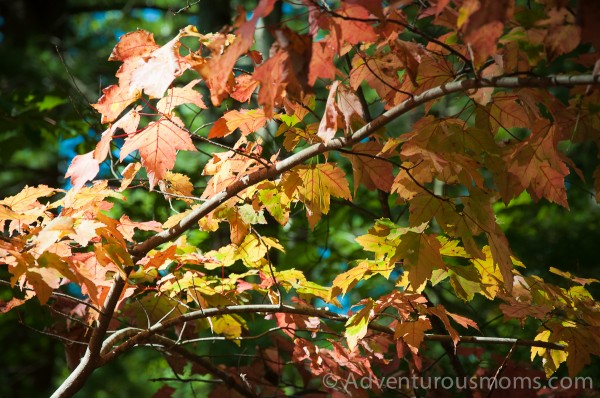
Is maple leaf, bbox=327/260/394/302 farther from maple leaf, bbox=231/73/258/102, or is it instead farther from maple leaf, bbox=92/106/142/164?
maple leaf, bbox=92/106/142/164

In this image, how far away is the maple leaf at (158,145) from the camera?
56.3 inches

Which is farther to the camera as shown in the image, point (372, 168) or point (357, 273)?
point (357, 273)

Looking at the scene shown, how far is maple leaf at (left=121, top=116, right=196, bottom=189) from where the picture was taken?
143cm

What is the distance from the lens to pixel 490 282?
5.82 ft

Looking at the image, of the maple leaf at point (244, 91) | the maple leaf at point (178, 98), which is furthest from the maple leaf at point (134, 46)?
the maple leaf at point (244, 91)

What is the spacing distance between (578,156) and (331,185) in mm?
3496

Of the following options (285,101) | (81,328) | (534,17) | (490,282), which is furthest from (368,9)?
(81,328)

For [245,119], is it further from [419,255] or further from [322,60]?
[419,255]

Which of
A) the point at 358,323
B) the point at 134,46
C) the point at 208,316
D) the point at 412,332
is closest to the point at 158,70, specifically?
the point at 134,46

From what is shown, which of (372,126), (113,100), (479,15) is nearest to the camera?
(479,15)

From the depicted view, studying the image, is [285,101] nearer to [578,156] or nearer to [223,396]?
[223,396]

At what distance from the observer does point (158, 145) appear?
4.71 feet

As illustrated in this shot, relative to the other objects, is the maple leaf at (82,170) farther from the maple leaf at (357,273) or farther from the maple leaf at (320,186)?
the maple leaf at (357,273)

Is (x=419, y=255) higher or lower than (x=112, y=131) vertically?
lower
